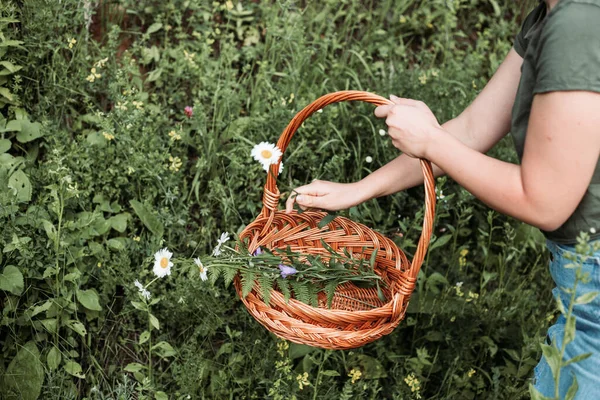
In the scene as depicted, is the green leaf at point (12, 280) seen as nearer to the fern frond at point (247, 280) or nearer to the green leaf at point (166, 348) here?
the green leaf at point (166, 348)

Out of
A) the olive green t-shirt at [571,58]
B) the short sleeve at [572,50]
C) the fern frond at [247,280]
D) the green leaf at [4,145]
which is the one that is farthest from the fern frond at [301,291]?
the green leaf at [4,145]

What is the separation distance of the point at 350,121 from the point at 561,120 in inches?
71.3

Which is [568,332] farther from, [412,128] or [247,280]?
[247,280]

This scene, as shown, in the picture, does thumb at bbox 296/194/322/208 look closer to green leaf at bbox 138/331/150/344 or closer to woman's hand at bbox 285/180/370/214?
woman's hand at bbox 285/180/370/214

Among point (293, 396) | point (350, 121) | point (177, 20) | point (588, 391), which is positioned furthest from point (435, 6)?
point (588, 391)

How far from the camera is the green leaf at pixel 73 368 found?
2.43 m

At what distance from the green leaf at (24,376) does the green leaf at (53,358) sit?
3 centimetres

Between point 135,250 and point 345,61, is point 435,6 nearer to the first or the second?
point 345,61

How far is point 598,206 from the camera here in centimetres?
157

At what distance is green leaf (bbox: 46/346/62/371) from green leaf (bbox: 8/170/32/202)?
0.54m

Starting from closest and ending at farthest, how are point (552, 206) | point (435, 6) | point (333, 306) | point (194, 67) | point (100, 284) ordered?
point (552, 206) < point (333, 306) < point (100, 284) < point (194, 67) < point (435, 6)

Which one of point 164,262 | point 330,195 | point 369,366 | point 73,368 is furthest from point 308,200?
point 73,368

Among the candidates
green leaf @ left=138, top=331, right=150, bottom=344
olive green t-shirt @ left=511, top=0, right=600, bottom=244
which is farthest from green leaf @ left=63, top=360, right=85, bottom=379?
olive green t-shirt @ left=511, top=0, right=600, bottom=244

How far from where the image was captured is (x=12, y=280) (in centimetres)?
241
